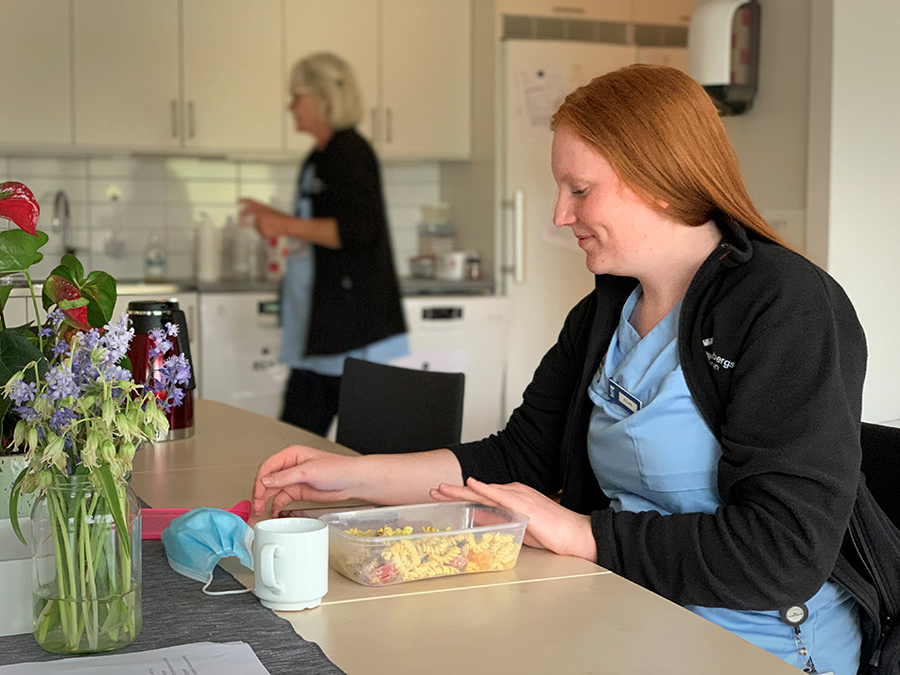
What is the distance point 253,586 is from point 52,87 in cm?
346

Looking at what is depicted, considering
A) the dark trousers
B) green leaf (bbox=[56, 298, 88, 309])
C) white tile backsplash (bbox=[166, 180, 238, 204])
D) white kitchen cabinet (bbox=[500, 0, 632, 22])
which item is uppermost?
white kitchen cabinet (bbox=[500, 0, 632, 22])

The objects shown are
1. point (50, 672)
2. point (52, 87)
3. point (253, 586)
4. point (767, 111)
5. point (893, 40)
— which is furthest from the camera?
point (52, 87)

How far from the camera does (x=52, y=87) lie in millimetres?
4000

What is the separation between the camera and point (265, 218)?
3920 millimetres

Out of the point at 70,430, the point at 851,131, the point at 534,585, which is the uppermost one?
the point at 851,131

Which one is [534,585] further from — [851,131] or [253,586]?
[851,131]

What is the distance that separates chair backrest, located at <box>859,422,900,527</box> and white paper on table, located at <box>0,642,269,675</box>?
34.6 inches

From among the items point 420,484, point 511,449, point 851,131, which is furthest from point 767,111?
point 420,484

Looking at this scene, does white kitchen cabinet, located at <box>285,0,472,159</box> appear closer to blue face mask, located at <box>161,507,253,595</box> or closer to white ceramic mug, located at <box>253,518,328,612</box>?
blue face mask, located at <box>161,507,253,595</box>

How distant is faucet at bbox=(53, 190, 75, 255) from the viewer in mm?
4305

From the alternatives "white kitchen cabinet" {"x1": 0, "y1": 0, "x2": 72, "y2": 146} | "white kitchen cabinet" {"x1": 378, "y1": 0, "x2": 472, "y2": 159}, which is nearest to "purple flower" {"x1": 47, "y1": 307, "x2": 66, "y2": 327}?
"white kitchen cabinet" {"x1": 0, "y1": 0, "x2": 72, "y2": 146}

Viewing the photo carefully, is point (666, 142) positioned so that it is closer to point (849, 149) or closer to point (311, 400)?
point (849, 149)

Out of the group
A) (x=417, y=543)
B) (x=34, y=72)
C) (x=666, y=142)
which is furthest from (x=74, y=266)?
(x=34, y=72)

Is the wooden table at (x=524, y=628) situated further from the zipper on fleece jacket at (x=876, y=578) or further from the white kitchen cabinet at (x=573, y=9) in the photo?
the white kitchen cabinet at (x=573, y=9)
